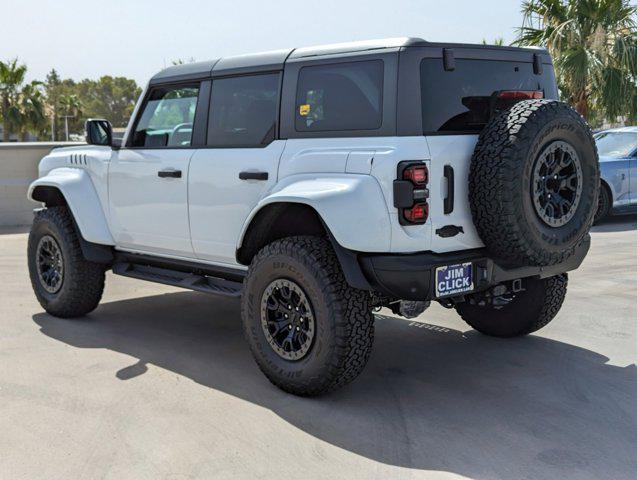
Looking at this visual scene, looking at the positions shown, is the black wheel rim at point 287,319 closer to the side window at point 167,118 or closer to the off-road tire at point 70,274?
the side window at point 167,118

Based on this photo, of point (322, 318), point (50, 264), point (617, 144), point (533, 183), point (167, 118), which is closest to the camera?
point (533, 183)

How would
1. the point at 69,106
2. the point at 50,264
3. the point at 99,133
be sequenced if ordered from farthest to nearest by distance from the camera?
1. the point at 69,106
2. the point at 50,264
3. the point at 99,133

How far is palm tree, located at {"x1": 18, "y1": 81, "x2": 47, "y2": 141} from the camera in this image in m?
56.1

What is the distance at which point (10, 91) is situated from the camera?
180 ft

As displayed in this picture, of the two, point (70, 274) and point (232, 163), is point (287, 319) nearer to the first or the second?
point (232, 163)

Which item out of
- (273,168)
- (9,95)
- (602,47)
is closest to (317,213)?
(273,168)

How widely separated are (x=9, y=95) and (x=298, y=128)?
183ft

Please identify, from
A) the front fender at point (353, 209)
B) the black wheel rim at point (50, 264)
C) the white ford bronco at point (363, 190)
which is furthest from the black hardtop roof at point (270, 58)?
the black wheel rim at point (50, 264)

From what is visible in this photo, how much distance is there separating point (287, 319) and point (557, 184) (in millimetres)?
1680

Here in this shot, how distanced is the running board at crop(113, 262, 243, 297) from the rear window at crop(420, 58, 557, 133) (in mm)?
1676

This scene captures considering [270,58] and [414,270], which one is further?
[270,58]

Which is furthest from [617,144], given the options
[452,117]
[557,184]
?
[452,117]

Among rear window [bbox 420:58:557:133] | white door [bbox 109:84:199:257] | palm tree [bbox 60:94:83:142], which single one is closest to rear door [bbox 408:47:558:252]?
rear window [bbox 420:58:557:133]

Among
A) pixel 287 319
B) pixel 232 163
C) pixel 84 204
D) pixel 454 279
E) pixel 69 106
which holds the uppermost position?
pixel 69 106
